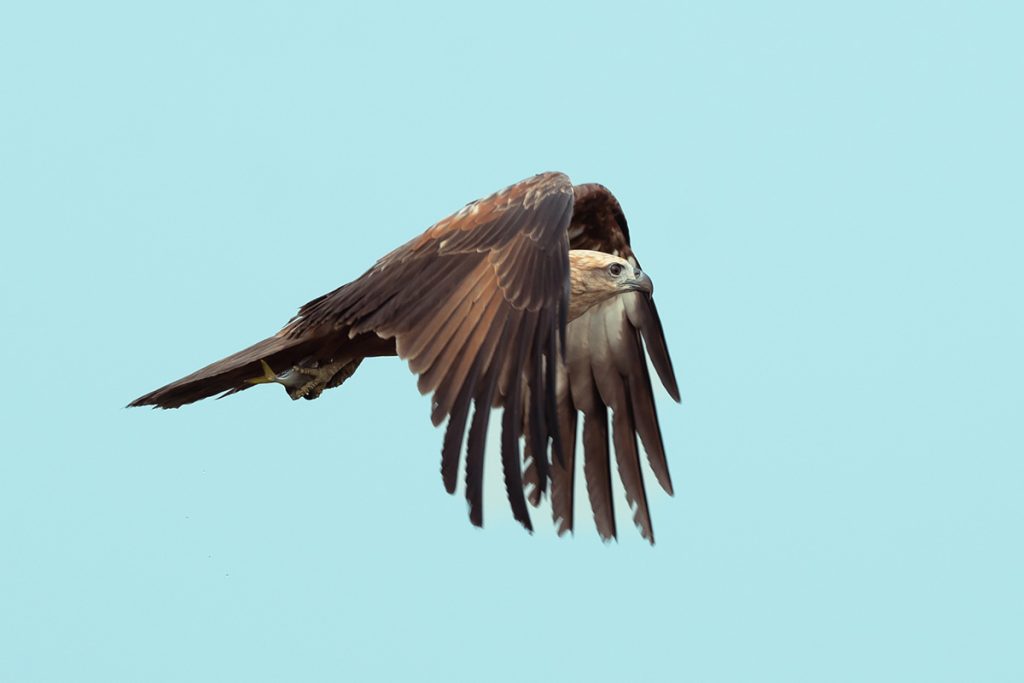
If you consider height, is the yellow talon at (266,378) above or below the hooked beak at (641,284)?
below

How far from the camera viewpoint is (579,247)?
34.8 ft

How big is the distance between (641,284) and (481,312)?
6.95 feet

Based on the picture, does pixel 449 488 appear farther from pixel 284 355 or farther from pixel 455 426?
pixel 284 355

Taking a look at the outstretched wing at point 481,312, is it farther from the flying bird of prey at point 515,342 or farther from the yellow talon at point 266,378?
the yellow talon at point 266,378

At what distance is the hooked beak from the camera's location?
960cm

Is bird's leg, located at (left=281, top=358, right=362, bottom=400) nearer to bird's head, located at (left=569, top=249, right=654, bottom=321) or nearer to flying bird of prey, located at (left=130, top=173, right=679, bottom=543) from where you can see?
flying bird of prey, located at (left=130, top=173, right=679, bottom=543)

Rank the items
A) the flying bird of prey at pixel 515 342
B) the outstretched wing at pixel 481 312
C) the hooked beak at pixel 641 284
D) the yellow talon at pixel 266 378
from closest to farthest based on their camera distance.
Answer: the outstretched wing at pixel 481 312, the flying bird of prey at pixel 515 342, the yellow talon at pixel 266 378, the hooked beak at pixel 641 284

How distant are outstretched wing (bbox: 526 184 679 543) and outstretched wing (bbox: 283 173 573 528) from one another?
1.86 m

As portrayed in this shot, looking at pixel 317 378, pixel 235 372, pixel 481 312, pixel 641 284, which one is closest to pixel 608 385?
pixel 641 284

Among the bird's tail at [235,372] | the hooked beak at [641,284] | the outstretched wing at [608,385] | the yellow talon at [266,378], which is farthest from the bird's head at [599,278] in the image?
the yellow talon at [266,378]

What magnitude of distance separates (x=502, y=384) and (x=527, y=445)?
2322mm

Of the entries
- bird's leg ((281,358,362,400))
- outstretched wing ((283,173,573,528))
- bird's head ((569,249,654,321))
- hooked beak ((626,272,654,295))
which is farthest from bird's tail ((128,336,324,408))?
hooked beak ((626,272,654,295))

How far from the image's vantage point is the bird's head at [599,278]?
31.2 feet

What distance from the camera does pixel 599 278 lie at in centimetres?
953
